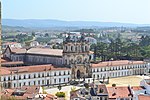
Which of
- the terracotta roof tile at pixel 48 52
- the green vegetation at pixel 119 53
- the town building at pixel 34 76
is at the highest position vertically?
the terracotta roof tile at pixel 48 52

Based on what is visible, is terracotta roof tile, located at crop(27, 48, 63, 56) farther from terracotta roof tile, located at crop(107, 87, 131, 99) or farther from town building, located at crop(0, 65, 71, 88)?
terracotta roof tile, located at crop(107, 87, 131, 99)

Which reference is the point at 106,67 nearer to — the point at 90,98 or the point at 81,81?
the point at 81,81

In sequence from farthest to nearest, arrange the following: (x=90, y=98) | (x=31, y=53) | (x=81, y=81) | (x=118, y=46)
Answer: (x=118, y=46) < (x=31, y=53) < (x=81, y=81) < (x=90, y=98)

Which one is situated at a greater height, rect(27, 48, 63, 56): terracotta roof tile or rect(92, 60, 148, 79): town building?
rect(27, 48, 63, 56): terracotta roof tile

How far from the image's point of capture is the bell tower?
74625 mm

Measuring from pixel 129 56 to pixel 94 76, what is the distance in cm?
2380

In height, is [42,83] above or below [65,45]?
below

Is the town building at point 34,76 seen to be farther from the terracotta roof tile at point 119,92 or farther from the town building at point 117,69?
the terracotta roof tile at point 119,92

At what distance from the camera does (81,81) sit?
236 ft

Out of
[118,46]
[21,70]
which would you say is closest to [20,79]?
[21,70]

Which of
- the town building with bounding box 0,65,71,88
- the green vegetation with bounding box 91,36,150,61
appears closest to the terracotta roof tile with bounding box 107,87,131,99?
the town building with bounding box 0,65,71,88

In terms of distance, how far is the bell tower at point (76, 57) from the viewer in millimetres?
74625

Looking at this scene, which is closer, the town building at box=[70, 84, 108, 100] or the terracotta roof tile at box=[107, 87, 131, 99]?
the terracotta roof tile at box=[107, 87, 131, 99]

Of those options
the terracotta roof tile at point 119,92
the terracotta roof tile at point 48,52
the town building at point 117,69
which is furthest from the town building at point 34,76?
the terracotta roof tile at point 119,92
